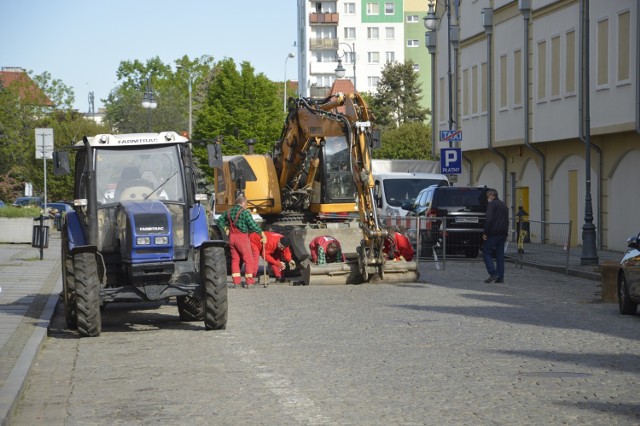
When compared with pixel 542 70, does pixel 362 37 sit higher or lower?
higher

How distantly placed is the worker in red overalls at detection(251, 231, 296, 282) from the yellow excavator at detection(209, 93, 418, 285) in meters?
0.21

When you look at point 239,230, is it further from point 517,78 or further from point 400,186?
point 517,78

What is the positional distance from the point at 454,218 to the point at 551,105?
10.9 metres

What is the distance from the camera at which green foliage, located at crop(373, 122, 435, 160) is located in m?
85.9

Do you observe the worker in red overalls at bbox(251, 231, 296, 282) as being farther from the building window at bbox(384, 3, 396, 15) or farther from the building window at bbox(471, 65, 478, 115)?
the building window at bbox(384, 3, 396, 15)

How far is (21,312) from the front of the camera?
18.2m

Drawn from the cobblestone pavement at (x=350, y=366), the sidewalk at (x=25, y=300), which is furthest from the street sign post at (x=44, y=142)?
the cobblestone pavement at (x=350, y=366)

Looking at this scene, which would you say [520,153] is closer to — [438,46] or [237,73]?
[438,46]

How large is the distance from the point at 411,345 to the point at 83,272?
4275mm

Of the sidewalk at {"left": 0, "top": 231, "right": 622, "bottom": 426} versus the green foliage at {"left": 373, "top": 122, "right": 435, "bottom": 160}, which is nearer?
the sidewalk at {"left": 0, "top": 231, "right": 622, "bottom": 426}

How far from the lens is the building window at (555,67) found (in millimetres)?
40094

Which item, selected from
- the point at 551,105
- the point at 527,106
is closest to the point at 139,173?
the point at 551,105

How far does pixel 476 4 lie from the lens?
163ft

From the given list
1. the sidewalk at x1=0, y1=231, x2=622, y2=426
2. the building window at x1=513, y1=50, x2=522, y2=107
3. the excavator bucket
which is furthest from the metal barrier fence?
the building window at x1=513, y1=50, x2=522, y2=107
